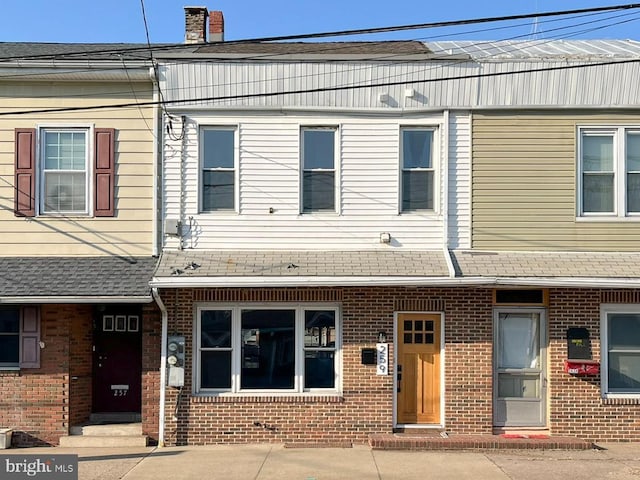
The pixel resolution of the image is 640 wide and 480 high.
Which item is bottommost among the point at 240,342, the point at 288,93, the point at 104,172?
the point at 240,342

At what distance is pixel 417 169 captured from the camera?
11797mm

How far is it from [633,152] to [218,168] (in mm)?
7072

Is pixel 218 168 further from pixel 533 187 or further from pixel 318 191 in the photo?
pixel 533 187

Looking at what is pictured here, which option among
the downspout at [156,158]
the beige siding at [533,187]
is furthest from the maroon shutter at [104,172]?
the beige siding at [533,187]

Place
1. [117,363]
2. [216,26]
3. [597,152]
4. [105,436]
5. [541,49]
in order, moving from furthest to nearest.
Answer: [216,26] → [541,49] → [117,363] → [597,152] → [105,436]

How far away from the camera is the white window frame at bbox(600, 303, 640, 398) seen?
11367mm

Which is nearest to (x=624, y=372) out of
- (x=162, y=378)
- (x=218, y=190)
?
(x=218, y=190)

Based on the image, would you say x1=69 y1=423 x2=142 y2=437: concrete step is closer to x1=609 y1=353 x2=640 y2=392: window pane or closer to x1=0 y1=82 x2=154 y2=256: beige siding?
x1=0 y1=82 x2=154 y2=256: beige siding

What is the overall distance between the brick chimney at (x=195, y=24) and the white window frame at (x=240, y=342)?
6.26 metres

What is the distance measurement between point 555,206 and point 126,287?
7144mm

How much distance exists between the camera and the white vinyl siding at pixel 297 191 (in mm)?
11633

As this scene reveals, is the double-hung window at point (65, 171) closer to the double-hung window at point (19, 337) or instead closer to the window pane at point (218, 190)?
the window pane at point (218, 190)

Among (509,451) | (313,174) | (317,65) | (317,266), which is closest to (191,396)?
(317,266)

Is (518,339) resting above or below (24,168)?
below
